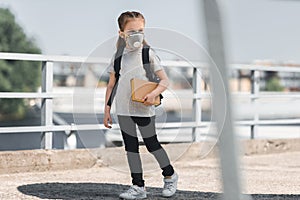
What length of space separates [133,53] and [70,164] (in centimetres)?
253

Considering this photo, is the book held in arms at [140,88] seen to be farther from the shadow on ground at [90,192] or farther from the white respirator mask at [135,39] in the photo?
the shadow on ground at [90,192]

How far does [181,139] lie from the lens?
7555 millimetres

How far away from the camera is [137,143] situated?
5.33 metres

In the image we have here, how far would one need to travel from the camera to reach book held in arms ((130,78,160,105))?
198 inches

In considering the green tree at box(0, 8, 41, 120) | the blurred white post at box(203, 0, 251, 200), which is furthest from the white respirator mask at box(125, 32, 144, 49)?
the green tree at box(0, 8, 41, 120)

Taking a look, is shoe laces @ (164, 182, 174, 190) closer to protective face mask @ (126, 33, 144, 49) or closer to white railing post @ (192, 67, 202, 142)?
protective face mask @ (126, 33, 144, 49)

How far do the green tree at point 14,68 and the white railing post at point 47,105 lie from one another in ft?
102

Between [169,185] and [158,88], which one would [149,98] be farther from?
[169,185]

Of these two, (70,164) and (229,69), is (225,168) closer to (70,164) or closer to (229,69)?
(229,69)

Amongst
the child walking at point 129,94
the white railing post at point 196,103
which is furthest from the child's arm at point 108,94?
the white railing post at point 196,103

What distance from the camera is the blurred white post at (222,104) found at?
2248mm

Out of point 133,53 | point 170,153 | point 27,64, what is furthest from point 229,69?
point 27,64

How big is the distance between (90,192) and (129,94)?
1169mm

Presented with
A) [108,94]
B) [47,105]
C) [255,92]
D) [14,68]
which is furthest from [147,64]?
[14,68]
